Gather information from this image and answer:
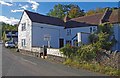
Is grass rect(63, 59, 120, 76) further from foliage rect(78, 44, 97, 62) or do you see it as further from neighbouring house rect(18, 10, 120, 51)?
neighbouring house rect(18, 10, 120, 51)

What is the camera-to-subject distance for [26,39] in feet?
129

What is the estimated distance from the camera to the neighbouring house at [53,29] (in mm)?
37312

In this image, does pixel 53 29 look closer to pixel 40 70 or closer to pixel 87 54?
pixel 87 54

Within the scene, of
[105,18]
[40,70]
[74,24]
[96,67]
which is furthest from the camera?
[74,24]

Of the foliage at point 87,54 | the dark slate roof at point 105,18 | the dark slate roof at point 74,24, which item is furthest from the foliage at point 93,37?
the foliage at point 87,54

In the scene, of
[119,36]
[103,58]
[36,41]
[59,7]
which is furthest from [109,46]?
[59,7]

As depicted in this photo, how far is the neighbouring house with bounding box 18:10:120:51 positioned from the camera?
1469 inches

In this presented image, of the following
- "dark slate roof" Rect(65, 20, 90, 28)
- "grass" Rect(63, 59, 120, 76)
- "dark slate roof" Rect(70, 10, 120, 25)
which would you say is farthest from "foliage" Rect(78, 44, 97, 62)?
"dark slate roof" Rect(65, 20, 90, 28)

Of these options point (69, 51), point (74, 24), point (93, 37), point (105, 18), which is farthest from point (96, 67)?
point (74, 24)

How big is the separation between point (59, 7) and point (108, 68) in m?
67.0

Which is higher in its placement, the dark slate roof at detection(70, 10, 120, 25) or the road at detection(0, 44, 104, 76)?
the dark slate roof at detection(70, 10, 120, 25)

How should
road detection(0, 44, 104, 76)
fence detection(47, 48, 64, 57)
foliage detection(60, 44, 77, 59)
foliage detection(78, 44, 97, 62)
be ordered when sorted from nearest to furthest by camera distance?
road detection(0, 44, 104, 76), foliage detection(78, 44, 97, 62), foliage detection(60, 44, 77, 59), fence detection(47, 48, 64, 57)

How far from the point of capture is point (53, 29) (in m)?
40.9

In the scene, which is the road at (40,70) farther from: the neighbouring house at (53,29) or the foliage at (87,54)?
the neighbouring house at (53,29)
